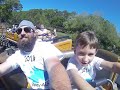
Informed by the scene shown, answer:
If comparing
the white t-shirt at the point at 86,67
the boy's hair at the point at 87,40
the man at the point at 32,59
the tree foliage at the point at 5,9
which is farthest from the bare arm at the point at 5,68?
the tree foliage at the point at 5,9

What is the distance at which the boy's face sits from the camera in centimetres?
274

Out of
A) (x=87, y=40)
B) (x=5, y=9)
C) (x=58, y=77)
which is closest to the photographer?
(x=58, y=77)

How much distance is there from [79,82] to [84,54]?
0.54 metres

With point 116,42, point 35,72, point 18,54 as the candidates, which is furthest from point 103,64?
point 116,42

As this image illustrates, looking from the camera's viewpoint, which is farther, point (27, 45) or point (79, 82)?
point (27, 45)

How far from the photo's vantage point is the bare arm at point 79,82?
213cm

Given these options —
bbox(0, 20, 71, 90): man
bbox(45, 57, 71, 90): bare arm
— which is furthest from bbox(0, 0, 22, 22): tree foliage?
bbox(45, 57, 71, 90): bare arm

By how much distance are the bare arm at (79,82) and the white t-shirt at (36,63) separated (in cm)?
38

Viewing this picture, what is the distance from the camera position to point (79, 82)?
88.7 inches

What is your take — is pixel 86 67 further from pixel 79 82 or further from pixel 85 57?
pixel 79 82

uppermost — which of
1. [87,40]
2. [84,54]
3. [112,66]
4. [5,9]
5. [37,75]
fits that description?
[5,9]

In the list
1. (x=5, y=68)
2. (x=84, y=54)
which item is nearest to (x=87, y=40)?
(x=84, y=54)

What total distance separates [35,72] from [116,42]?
66623mm

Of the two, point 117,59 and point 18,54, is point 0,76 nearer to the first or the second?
point 18,54
